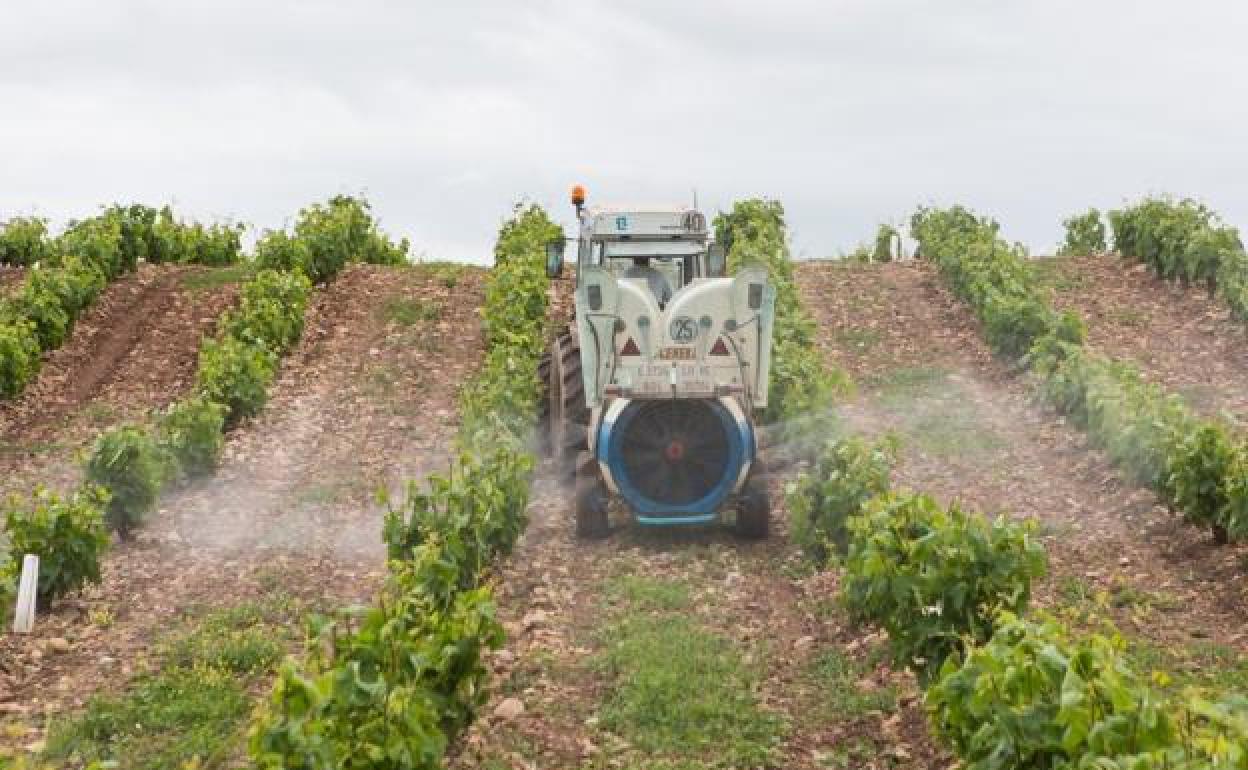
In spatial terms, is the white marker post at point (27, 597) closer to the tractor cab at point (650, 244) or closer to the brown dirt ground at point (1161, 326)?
the tractor cab at point (650, 244)

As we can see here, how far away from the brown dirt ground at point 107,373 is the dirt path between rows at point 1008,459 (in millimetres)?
10221

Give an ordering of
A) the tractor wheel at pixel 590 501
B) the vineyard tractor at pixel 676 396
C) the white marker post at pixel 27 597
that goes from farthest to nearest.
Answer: the tractor wheel at pixel 590 501 < the vineyard tractor at pixel 676 396 < the white marker post at pixel 27 597

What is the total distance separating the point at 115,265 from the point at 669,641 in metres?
21.5

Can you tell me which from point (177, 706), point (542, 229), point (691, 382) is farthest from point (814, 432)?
point (542, 229)

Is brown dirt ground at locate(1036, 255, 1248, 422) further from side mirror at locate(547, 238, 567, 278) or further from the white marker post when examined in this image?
the white marker post

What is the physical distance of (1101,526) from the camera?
1498cm

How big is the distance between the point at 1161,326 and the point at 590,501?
42.7 feet

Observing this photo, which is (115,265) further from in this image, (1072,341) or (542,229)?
(1072,341)

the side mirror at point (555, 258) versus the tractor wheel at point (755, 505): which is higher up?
the side mirror at point (555, 258)

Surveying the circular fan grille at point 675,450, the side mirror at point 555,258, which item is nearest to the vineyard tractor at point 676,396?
the circular fan grille at point 675,450

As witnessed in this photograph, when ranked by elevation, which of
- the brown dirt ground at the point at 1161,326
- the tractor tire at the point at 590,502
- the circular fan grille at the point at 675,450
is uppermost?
the brown dirt ground at the point at 1161,326

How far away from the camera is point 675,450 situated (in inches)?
557

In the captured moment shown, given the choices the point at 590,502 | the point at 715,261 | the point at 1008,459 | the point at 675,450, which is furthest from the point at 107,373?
the point at 1008,459

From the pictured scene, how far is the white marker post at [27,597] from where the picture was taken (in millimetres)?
12852
